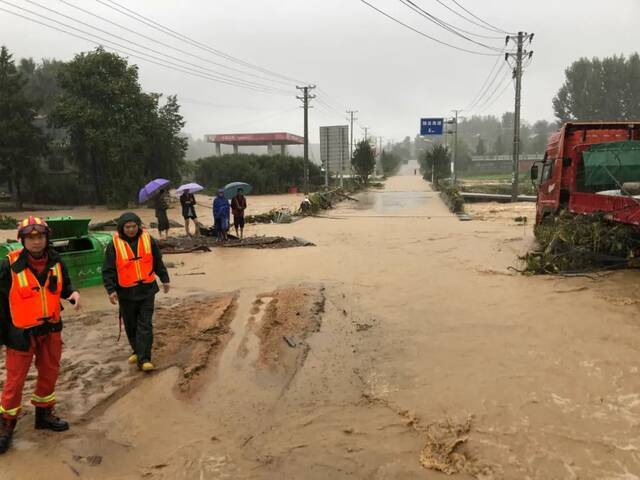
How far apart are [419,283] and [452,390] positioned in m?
4.68

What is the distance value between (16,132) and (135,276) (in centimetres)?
3222

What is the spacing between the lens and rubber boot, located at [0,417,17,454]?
3.82 metres

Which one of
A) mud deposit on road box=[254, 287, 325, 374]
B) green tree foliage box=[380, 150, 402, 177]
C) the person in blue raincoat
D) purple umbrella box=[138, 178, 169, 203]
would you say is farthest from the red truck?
green tree foliage box=[380, 150, 402, 177]

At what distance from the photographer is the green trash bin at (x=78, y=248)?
29.2 ft

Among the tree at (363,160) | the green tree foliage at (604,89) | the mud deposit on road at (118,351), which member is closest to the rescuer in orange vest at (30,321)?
the mud deposit on road at (118,351)

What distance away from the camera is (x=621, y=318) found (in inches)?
269

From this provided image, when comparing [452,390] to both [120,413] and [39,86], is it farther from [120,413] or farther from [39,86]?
[39,86]

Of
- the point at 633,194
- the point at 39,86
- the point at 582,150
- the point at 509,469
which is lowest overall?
the point at 509,469

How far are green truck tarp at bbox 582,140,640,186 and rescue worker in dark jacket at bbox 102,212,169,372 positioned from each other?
7.94m

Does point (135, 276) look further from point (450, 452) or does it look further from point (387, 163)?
point (387, 163)

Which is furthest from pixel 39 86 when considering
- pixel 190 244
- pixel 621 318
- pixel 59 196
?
pixel 621 318

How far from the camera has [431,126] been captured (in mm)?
47562

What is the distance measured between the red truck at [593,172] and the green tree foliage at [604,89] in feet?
231

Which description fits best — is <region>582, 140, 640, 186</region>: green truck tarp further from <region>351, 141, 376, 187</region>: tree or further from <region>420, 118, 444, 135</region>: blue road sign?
<region>351, 141, 376, 187</region>: tree
